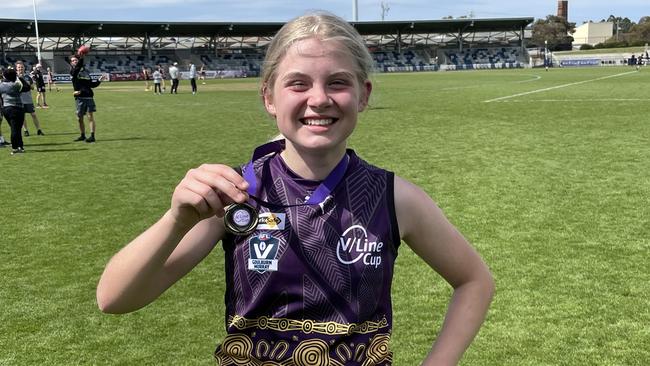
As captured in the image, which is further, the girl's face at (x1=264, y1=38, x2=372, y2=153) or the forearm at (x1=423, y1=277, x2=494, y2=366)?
the forearm at (x1=423, y1=277, x2=494, y2=366)

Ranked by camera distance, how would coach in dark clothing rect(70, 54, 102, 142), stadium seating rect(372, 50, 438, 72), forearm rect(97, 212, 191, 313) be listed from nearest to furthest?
1. forearm rect(97, 212, 191, 313)
2. coach in dark clothing rect(70, 54, 102, 142)
3. stadium seating rect(372, 50, 438, 72)

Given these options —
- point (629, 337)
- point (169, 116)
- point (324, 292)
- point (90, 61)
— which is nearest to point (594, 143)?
point (629, 337)

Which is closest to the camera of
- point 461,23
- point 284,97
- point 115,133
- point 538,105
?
point 284,97

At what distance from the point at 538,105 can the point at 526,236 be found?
16.8 m

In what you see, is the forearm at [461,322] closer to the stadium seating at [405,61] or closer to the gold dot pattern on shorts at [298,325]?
the gold dot pattern on shorts at [298,325]

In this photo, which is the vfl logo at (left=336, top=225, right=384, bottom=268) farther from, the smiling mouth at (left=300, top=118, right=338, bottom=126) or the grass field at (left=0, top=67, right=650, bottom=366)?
the grass field at (left=0, top=67, right=650, bottom=366)

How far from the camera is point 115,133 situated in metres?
17.5

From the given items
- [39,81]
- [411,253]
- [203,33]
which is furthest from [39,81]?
[203,33]

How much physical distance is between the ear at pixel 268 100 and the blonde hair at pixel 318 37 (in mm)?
30

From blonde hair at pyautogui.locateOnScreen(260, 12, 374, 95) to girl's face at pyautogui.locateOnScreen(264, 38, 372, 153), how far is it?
0.02 meters

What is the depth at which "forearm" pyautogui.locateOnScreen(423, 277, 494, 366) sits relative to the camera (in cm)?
172

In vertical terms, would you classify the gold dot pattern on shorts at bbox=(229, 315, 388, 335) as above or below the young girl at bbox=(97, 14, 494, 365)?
below

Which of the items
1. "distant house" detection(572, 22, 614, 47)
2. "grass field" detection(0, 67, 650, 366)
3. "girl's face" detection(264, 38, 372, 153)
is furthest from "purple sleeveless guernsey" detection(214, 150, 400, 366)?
"distant house" detection(572, 22, 614, 47)

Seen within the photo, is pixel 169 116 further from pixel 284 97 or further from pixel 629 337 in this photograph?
pixel 284 97
